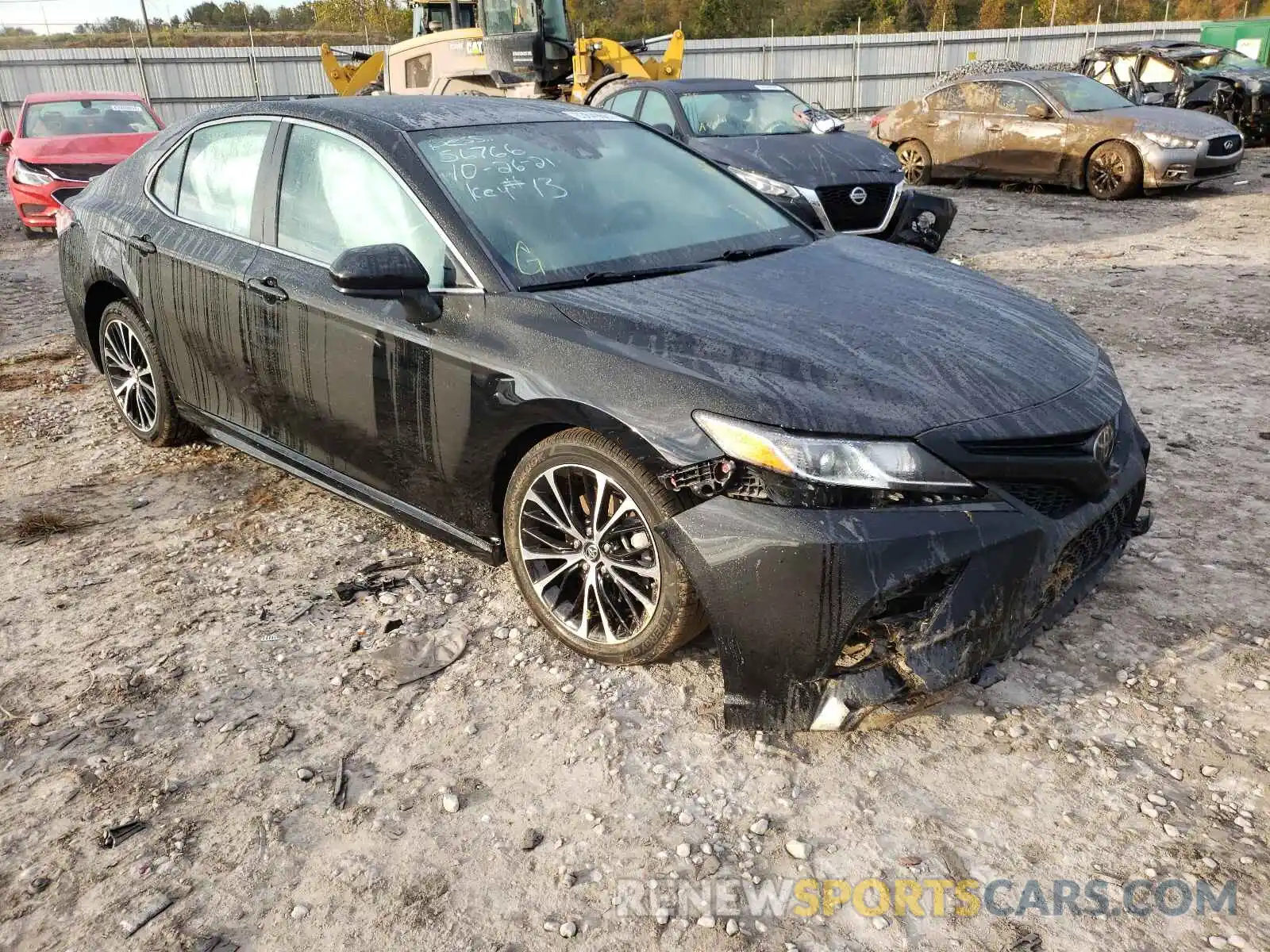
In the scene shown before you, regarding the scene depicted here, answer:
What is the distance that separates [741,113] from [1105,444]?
7.40m

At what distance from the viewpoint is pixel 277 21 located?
38625 mm

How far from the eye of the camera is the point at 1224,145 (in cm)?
1108

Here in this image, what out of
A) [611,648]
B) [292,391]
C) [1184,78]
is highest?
[1184,78]

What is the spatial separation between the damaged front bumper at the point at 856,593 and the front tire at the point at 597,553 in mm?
177

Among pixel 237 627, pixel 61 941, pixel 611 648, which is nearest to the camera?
pixel 61 941

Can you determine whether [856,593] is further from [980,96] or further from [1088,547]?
[980,96]

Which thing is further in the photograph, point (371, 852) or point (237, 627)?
point (237, 627)

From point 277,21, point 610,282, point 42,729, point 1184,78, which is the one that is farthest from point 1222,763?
point 277,21

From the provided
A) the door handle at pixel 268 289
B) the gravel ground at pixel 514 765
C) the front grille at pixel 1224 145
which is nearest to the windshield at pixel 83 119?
the gravel ground at pixel 514 765

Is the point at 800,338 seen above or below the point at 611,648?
above

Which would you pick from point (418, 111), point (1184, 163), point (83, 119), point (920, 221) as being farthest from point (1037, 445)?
point (83, 119)

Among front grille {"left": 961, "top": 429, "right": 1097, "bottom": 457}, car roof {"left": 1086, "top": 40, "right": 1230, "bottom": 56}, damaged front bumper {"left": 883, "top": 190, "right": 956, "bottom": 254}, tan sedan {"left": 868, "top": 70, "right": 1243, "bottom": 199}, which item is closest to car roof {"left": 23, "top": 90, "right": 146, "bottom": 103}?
damaged front bumper {"left": 883, "top": 190, "right": 956, "bottom": 254}

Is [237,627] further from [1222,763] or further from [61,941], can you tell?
[1222,763]

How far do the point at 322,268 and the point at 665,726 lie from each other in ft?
6.55
